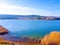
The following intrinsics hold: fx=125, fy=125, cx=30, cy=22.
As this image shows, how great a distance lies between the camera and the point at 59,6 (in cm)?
183

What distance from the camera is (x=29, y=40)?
1.81 metres

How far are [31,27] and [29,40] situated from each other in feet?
0.63

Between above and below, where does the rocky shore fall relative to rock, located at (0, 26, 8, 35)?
below

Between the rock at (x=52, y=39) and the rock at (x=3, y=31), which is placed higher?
the rock at (x=3, y=31)

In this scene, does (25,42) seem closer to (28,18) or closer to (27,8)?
(28,18)

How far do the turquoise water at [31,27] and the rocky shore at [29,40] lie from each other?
2.3 inches

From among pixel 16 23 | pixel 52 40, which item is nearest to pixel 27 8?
pixel 16 23

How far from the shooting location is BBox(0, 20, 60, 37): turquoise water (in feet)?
5.94

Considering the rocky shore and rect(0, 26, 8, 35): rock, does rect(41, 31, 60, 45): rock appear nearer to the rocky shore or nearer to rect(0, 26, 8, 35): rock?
the rocky shore

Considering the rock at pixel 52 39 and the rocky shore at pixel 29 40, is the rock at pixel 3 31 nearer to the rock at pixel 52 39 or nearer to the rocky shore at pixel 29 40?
the rocky shore at pixel 29 40

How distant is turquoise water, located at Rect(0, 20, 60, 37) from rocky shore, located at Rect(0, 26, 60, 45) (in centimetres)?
6

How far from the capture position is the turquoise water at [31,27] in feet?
5.94

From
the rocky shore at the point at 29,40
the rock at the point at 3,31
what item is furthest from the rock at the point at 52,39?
the rock at the point at 3,31

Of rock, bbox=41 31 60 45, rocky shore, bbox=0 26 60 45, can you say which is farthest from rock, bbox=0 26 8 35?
rock, bbox=41 31 60 45
